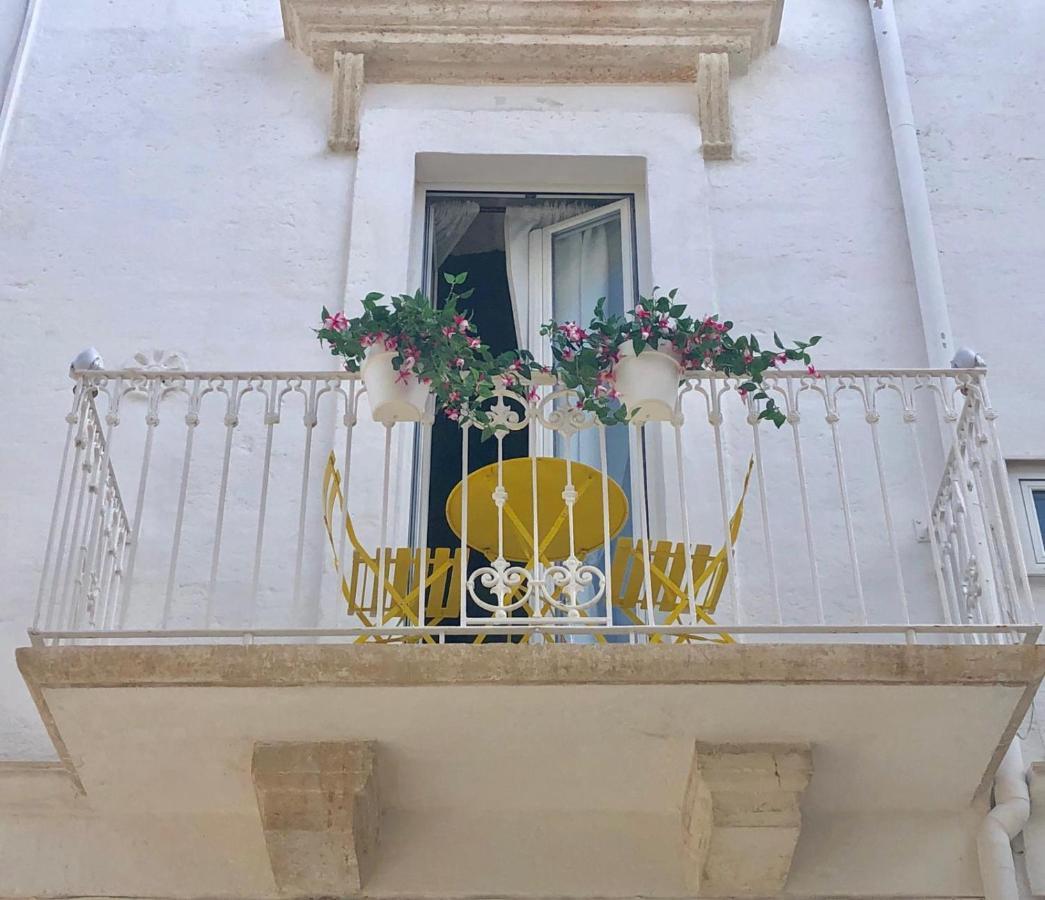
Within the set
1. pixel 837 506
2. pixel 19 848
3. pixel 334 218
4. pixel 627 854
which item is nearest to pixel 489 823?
pixel 627 854

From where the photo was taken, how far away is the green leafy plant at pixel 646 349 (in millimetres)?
5105

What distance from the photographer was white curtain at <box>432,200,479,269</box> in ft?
23.3

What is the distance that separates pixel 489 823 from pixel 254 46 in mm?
4166

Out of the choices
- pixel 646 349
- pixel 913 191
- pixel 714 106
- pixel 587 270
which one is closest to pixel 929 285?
pixel 913 191

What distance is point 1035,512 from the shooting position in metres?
5.90

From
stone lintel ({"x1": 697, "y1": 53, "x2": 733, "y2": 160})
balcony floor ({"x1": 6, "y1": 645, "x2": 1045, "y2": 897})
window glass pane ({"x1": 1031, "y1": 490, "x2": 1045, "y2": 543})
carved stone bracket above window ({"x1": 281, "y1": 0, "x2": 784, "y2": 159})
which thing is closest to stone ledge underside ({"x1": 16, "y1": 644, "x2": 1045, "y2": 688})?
balcony floor ({"x1": 6, "y1": 645, "x2": 1045, "y2": 897})

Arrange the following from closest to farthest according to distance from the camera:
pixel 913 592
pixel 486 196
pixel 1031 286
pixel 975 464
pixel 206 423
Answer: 1. pixel 975 464
2. pixel 913 592
3. pixel 206 423
4. pixel 1031 286
5. pixel 486 196

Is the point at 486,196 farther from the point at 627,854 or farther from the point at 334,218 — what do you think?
the point at 627,854

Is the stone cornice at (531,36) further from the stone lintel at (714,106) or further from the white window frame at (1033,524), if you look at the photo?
the white window frame at (1033,524)

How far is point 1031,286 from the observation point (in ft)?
21.7

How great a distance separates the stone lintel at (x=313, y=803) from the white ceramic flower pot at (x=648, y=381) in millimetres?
1384

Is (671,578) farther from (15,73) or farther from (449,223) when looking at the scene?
(15,73)

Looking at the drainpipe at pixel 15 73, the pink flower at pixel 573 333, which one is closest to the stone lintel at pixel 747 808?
the pink flower at pixel 573 333

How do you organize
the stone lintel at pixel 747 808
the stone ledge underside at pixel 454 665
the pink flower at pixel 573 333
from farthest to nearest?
1. the pink flower at pixel 573 333
2. the stone lintel at pixel 747 808
3. the stone ledge underside at pixel 454 665
